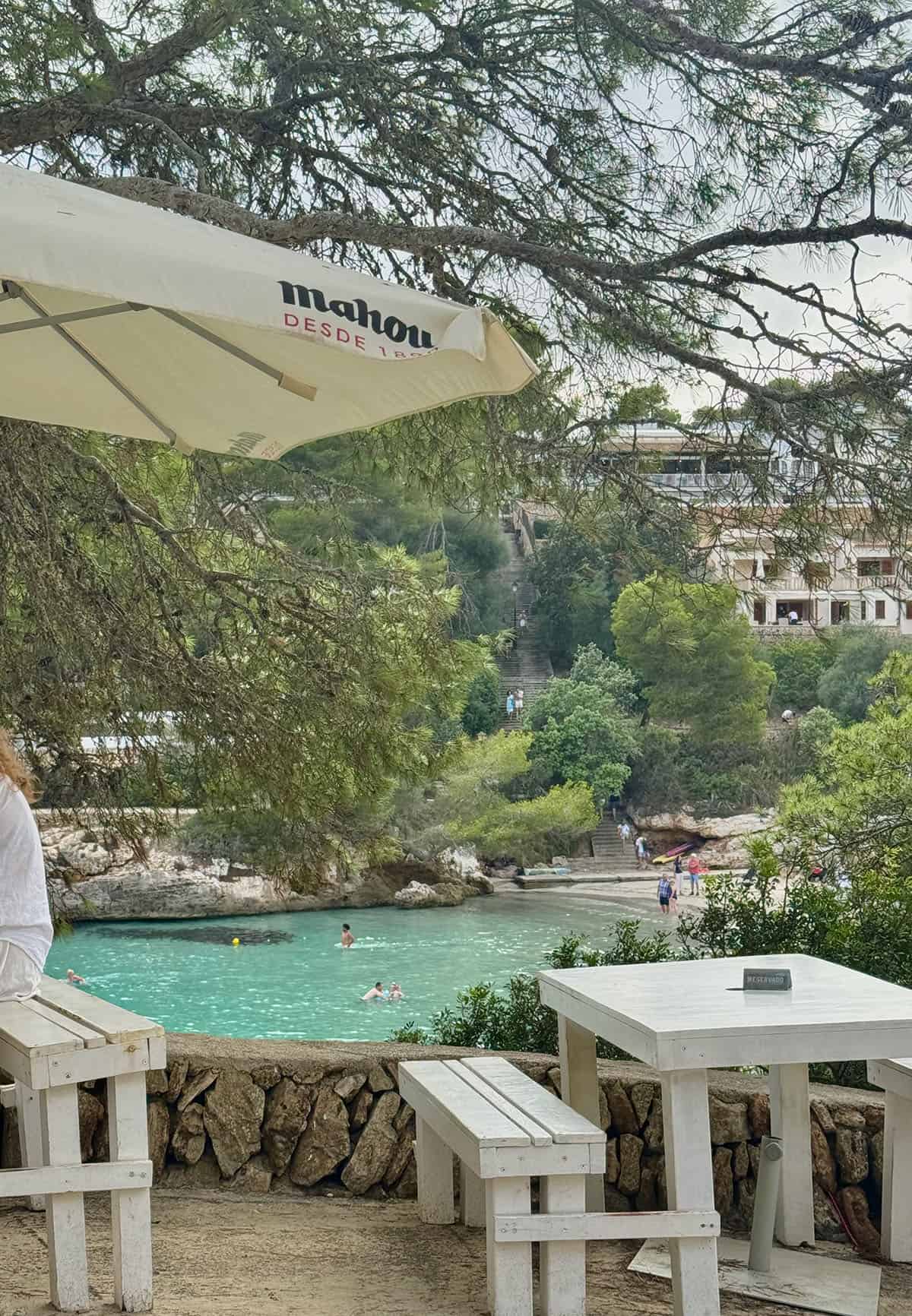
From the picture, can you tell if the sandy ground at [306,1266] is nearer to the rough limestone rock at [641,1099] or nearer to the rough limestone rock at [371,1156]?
the rough limestone rock at [371,1156]

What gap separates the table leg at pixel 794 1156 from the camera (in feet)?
9.55

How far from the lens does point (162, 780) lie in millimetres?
5719

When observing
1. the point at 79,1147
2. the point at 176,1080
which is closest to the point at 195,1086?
the point at 176,1080

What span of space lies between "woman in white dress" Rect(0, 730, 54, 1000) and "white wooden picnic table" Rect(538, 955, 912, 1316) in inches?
40.4

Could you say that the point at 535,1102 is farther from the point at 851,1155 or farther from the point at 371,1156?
the point at 851,1155

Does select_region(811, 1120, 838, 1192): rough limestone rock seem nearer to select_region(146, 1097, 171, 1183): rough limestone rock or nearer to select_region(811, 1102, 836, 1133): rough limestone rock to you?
select_region(811, 1102, 836, 1133): rough limestone rock

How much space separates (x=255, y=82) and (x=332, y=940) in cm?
2612

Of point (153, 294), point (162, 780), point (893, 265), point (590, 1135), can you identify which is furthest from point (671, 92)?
point (162, 780)

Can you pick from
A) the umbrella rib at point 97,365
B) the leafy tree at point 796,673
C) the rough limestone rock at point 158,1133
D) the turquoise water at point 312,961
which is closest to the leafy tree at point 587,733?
the leafy tree at point 796,673

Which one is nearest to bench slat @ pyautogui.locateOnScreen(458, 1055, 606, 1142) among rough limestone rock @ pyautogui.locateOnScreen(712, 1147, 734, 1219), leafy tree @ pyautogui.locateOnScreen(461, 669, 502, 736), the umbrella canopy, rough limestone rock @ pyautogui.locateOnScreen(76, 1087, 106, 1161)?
rough limestone rock @ pyautogui.locateOnScreen(712, 1147, 734, 1219)

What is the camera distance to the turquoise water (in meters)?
22.6

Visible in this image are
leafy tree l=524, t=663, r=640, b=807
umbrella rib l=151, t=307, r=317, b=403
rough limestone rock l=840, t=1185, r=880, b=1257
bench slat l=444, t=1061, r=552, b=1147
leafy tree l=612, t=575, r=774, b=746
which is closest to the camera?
bench slat l=444, t=1061, r=552, b=1147

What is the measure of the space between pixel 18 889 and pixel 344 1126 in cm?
118

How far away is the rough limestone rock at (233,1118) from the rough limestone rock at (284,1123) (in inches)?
0.8
